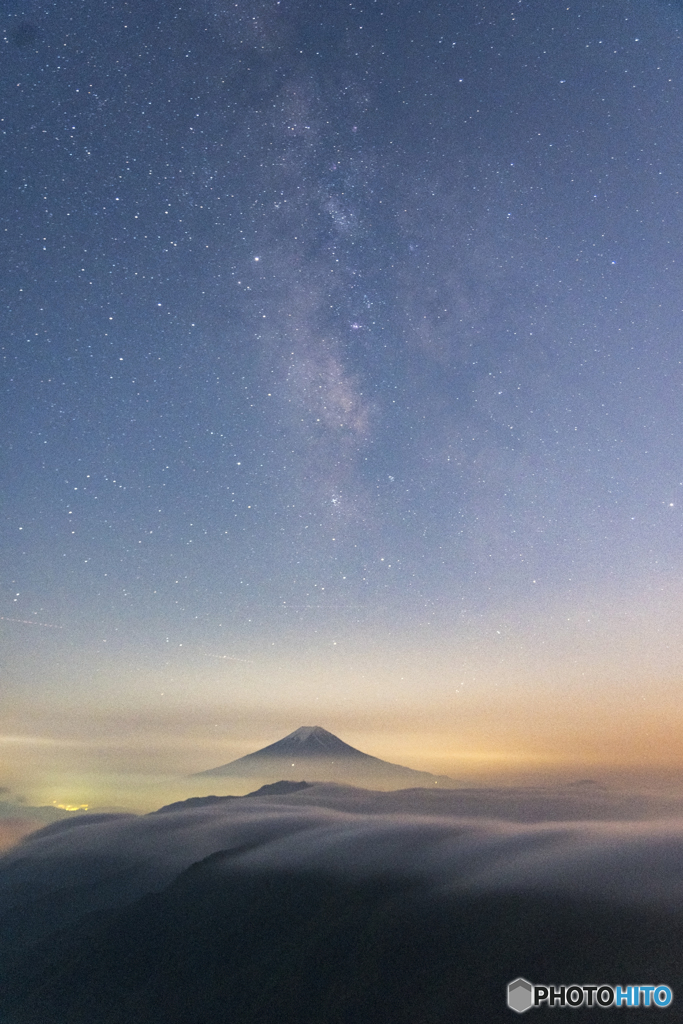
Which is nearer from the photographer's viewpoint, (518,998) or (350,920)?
(518,998)

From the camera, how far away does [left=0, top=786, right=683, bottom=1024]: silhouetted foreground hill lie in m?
52.3

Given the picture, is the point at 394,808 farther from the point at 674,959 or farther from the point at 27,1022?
the point at 674,959

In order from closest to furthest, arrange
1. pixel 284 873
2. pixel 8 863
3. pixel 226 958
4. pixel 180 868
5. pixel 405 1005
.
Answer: pixel 405 1005 < pixel 226 958 < pixel 284 873 < pixel 180 868 < pixel 8 863

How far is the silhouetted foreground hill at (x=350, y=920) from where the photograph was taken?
5228 cm

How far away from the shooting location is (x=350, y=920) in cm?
7625

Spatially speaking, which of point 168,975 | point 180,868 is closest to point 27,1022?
point 168,975

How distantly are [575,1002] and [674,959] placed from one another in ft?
30.1

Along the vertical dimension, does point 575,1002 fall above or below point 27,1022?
above

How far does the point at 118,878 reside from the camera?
4513 inches

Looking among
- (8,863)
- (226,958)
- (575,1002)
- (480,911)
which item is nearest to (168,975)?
(226,958)

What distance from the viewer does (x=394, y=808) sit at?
366 feet

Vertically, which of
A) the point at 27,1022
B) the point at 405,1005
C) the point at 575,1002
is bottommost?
the point at 27,1022

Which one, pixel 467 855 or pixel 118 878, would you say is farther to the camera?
pixel 118 878

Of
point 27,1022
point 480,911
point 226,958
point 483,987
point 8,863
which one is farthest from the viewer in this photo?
point 8,863
